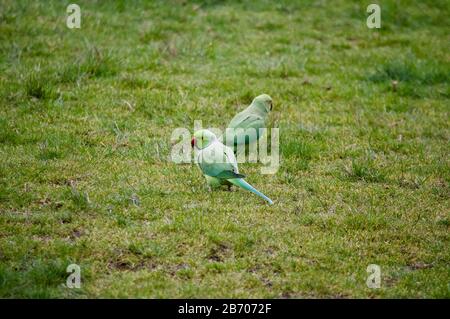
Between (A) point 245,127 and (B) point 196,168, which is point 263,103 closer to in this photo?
→ (A) point 245,127

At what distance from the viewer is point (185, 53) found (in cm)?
955

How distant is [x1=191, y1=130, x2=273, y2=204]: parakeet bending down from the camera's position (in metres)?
5.70

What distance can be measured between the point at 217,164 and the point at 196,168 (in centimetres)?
83

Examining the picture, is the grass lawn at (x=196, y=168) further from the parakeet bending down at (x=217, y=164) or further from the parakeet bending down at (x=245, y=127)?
the parakeet bending down at (x=245, y=127)

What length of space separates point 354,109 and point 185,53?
263cm

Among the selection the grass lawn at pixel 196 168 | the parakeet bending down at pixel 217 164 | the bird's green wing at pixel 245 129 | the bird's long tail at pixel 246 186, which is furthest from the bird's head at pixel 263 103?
the bird's long tail at pixel 246 186

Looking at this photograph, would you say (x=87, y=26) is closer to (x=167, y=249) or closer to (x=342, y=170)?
(x=342, y=170)

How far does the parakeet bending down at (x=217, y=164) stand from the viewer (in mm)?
5703

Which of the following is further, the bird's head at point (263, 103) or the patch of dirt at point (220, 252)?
the bird's head at point (263, 103)

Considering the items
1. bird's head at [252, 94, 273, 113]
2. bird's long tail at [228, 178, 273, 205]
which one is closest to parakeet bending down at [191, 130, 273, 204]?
bird's long tail at [228, 178, 273, 205]

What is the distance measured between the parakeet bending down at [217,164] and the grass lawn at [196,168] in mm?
147

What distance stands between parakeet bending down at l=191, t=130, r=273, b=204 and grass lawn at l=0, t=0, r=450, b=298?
0.15 m

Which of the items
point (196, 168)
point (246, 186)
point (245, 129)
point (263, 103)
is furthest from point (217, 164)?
point (263, 103)
